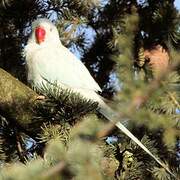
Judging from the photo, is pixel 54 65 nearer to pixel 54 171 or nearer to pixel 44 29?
pixel 44 29

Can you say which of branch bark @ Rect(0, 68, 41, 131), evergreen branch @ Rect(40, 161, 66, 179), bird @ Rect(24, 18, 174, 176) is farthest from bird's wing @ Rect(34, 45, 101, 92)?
evergreen branch @ Rect(40, 161, 66, 179)

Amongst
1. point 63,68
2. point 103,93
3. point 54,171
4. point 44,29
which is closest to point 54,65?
point 63,68

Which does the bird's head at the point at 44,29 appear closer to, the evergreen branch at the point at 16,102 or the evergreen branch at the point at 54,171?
the evergreen branch at the point at 16,102

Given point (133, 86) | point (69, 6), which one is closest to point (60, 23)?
point (69, 6)

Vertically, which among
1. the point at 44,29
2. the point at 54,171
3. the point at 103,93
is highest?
the point at 44,29

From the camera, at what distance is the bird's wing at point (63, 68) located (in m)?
2.86

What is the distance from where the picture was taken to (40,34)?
320cm

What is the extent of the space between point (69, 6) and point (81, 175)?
1.73 meters

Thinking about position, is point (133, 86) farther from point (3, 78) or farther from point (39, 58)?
point (39, 58)

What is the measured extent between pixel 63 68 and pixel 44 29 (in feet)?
0.82

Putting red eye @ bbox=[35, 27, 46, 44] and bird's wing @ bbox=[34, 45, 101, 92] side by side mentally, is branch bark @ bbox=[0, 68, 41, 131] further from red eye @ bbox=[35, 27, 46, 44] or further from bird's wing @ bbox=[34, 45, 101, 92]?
red eye @ bbox=[35, 27, 46, 44]

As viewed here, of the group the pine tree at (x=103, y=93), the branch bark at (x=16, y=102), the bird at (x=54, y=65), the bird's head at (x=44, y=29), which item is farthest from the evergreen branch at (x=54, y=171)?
the bird's head at (x=44, y=29)

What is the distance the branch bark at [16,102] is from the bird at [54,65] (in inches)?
19.1

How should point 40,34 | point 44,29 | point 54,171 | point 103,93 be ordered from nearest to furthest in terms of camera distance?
point 54,171
point 103,93
point 44,29
point 40,34
